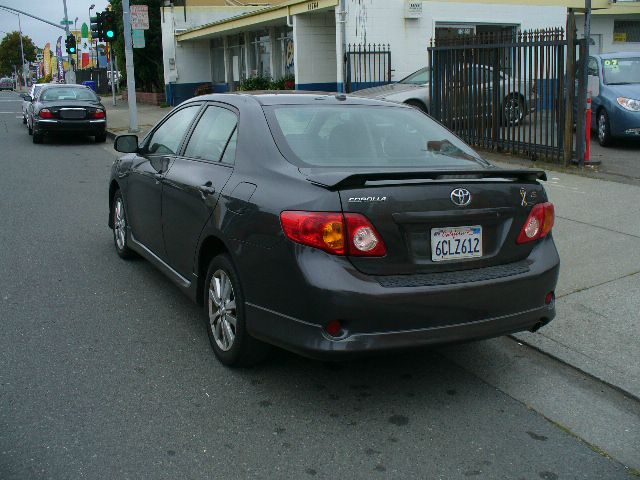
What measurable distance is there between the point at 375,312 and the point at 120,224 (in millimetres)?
4076

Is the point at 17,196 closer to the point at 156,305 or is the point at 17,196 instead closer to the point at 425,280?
the point at 156,305

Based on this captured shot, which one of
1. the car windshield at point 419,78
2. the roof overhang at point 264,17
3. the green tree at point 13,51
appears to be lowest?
the car windshield at point 419,78

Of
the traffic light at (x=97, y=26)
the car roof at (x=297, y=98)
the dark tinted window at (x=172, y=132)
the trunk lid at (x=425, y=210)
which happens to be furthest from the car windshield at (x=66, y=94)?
the trunk lid at (x=425, y=210)

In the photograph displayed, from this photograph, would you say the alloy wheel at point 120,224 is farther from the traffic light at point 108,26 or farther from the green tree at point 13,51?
the green tree at point 13,51

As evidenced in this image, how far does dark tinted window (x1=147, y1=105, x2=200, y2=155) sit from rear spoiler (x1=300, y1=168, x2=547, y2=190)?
183cm

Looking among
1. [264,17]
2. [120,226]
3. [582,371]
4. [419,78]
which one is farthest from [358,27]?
[582,371]

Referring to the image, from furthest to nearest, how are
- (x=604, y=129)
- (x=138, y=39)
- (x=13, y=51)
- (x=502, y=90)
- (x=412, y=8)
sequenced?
(x=13, y=51) → (x=138, y=39) → (x=412, y=8) → (x=604, y=129) → (x=502, y=90)

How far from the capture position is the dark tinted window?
5.68 metres

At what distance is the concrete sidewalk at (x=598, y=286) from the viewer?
4.73 metres

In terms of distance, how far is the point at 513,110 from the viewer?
12633 mm

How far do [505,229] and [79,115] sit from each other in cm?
1676

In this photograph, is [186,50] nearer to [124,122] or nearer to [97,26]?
[124,122]

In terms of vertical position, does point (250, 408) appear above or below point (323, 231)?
below

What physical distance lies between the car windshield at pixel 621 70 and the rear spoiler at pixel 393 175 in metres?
11.2
